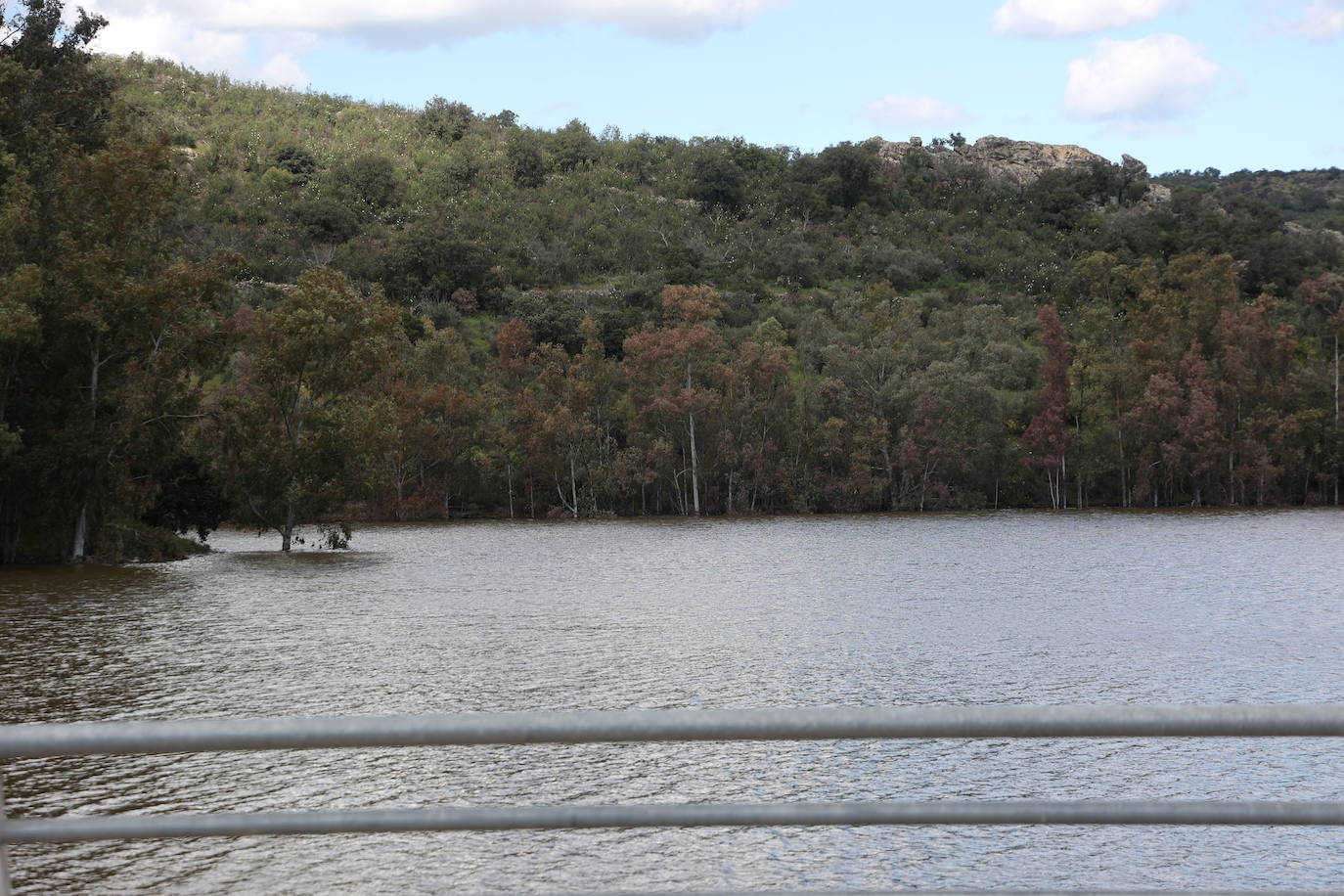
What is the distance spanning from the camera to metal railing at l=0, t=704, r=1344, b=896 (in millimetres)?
2691

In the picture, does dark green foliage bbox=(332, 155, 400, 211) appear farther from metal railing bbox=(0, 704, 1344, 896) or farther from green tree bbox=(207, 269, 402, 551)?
metal railing bbox=(0, 704, 1344, 896)

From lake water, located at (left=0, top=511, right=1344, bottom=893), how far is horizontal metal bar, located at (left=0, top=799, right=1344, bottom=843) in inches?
305

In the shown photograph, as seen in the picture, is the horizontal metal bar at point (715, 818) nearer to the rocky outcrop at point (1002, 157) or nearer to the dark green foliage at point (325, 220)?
the dark green foliage at point (325, 220)

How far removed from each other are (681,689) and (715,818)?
16.1m

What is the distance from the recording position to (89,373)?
38406mm

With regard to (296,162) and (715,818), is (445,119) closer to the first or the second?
(296,162)

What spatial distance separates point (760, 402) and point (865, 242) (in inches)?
1822

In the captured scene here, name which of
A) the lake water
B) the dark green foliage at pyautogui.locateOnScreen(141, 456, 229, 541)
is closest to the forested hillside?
the dark green foliage at pyautogui.locateOnScreen(141, 456, 229, 541)

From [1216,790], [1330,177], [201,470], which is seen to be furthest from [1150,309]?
[1330,177]

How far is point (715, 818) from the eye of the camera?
114 inches

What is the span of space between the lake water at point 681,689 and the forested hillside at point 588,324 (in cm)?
555

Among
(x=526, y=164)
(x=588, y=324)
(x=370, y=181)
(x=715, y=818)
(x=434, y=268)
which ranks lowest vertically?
(x=715, y=818)

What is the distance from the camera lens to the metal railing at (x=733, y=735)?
269 centimetres

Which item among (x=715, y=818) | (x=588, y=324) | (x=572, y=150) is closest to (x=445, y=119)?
(x=572, y=150)
